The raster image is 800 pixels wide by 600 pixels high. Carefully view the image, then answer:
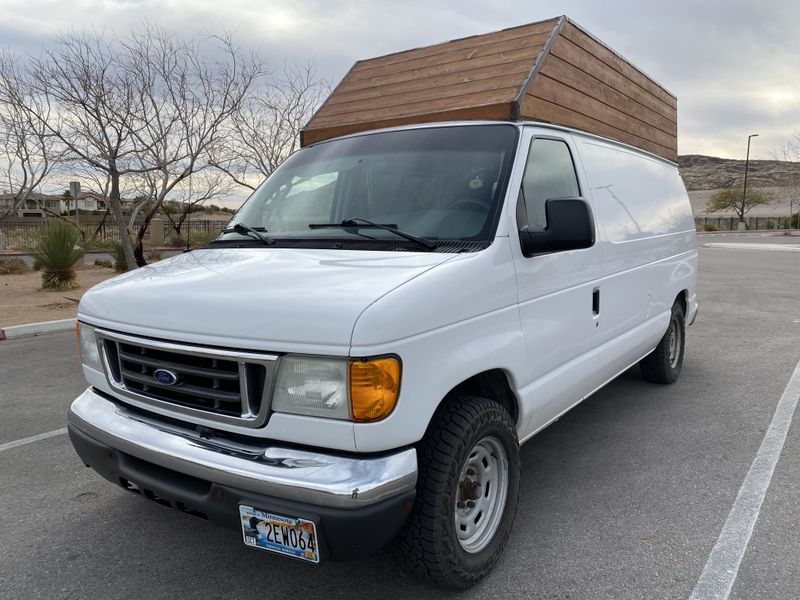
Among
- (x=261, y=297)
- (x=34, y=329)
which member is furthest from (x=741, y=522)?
(x=34, y=329)

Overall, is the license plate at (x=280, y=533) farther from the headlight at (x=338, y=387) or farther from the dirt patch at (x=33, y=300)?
the dirt patch at (x=33, y=300)

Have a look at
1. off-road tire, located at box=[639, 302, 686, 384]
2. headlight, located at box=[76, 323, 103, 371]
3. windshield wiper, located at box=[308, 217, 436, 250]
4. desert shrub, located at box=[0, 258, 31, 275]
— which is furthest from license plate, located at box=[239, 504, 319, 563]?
desert shrub, located at box=[0, 258, 31, 275]

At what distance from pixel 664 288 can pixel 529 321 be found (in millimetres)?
2545

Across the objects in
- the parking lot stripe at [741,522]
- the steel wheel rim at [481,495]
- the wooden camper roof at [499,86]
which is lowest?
the parking lot stripe at [741,522]

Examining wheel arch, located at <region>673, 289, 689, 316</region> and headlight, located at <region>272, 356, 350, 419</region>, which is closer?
headlight, located at <region>272, 356, 350, 419</region>

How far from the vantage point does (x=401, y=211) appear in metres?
3.15

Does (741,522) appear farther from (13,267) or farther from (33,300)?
(13,267)

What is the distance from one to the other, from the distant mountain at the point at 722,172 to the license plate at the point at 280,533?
126 meters

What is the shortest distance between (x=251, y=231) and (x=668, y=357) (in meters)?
3.89

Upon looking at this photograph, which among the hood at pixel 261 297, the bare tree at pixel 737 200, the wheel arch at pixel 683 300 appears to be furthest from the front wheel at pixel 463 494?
the bare tree at pixel 737 200

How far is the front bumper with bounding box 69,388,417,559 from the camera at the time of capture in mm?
2111

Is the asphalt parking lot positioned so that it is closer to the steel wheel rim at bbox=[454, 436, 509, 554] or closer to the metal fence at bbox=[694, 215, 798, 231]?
the steel wheel rim at bbox=[454, 436, 509, 554]

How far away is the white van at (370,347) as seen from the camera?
218 cm

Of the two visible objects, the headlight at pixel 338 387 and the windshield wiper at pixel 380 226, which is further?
the windshield wiper at pixel 380 226
